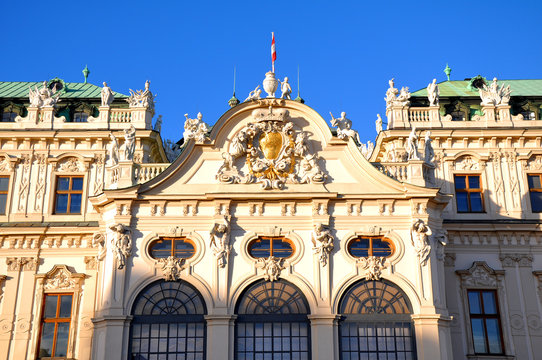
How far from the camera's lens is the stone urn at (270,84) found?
3195cm

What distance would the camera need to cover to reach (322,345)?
2731cm

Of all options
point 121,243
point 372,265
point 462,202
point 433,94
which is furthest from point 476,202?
point 121,243

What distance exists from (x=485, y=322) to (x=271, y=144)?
38.9ft

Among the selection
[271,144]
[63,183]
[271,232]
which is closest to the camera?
[271,232]

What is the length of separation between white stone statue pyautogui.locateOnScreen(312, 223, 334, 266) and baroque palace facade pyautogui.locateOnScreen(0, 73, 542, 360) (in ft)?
0.18

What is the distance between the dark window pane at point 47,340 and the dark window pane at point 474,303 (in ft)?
58.4

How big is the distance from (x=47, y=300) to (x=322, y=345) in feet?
40.3

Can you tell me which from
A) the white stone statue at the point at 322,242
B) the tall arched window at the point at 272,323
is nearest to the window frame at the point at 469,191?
the white stone statue at the point at 322,242

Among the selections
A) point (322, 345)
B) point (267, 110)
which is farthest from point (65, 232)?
point (322, 345)

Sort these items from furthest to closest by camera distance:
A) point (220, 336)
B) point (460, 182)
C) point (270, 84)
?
point (460, 182)
point (270, 84)
point (220, 336)

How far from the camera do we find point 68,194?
111ft

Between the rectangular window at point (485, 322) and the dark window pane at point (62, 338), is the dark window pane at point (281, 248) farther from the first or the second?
the dark window pane at point (62, 338)

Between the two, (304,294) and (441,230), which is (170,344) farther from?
(441,230)

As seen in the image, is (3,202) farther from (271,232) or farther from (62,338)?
(271,232)
